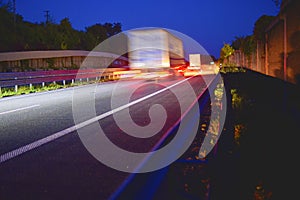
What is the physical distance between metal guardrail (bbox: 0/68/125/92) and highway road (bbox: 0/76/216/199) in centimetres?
675

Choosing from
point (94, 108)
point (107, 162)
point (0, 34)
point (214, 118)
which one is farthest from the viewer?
point (0, 34)

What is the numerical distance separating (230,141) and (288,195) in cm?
295

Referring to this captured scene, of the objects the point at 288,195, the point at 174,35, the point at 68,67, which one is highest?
the point at 174,35

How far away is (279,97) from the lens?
45.2 ft

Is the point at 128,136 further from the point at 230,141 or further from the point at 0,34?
the point at 0,34

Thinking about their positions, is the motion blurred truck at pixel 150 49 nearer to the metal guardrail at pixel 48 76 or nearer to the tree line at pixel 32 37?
the metal guardrail at pixel 48 76

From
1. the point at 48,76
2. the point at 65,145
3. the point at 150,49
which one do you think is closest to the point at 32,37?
the point at 150,49

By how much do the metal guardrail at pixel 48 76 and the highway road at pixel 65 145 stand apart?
675cm

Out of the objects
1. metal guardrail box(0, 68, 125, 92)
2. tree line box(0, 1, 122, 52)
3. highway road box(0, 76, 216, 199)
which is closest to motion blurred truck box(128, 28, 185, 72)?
metal guardrail box(0, 68, 125, 92)

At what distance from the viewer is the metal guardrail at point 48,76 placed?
66.2 feet

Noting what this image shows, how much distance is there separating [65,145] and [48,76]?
18.1 metres

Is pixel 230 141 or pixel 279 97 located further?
pixel 279 97

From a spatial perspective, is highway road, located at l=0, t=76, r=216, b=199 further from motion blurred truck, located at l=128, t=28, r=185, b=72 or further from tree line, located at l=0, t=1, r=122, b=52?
tree line, located at l=0, t=1, r=122, b=52

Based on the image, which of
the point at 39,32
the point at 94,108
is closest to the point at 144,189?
the point at 94,108
